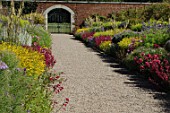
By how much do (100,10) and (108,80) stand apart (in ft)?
96.5

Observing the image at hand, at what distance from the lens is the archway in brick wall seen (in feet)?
128

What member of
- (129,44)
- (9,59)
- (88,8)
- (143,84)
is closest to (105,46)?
(129,44)

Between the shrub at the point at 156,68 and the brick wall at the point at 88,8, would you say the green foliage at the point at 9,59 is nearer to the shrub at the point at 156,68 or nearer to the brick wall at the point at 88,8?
the shrub at the point at 156,68

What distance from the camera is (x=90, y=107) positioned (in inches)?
261

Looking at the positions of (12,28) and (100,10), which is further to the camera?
(100,10)

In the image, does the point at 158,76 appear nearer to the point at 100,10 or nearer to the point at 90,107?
the point at 90,107

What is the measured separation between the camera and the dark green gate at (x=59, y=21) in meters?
39.2

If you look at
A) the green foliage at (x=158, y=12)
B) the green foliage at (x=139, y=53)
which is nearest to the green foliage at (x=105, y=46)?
the green foliage at (x=139, y=53)

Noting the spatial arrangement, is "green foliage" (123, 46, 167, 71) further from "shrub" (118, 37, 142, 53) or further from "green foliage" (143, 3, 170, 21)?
"green foliage" (143, 3, 170, 21)

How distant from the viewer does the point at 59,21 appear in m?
39.7

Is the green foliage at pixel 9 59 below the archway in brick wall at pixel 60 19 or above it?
above

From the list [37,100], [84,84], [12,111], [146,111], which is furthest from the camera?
[84,84]

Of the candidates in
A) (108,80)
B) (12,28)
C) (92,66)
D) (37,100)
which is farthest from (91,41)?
(37,100)

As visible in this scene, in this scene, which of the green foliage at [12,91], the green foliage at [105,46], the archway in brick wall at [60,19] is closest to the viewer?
the green foliage at [12,91]
